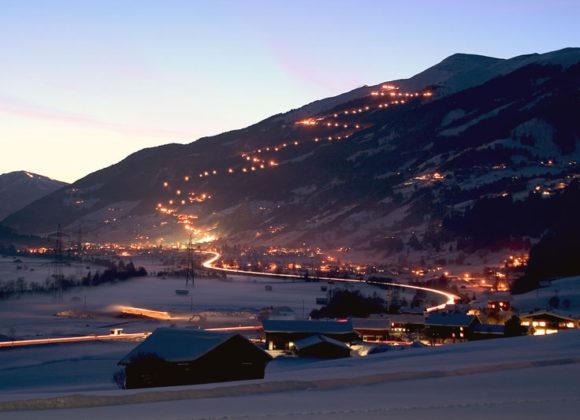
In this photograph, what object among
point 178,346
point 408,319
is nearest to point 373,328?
point 408,319

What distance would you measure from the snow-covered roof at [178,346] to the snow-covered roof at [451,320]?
17683 mm

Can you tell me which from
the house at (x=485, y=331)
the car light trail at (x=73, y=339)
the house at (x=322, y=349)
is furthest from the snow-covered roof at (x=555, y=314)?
the car light trail at (x=73, y=339)

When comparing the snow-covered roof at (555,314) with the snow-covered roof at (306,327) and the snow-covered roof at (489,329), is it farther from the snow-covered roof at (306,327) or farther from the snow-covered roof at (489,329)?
the snow-covered roof at (306,327)

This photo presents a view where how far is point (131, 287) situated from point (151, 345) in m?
35.9

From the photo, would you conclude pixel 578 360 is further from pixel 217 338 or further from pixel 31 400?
pixel 217 338

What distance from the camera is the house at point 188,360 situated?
1327cm

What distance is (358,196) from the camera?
124438mm

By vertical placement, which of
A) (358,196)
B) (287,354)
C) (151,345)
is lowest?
(287,354)

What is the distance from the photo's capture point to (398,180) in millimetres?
122688

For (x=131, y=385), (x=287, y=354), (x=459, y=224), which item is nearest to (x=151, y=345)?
(x=131, y=385)

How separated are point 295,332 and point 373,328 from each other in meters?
6.17

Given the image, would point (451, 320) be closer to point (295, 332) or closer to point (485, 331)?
point (485, 331)

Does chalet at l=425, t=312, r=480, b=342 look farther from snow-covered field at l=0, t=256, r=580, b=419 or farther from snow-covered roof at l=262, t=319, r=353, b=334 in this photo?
snow-covered field at l=0, t=256, r=580, b=419

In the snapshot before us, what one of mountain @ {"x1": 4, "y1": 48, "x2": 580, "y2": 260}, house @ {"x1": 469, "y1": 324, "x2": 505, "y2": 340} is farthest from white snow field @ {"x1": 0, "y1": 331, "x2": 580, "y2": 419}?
mountain @ {"x1": 4, "y1": 48, "x2": 580, "y2": 260}
